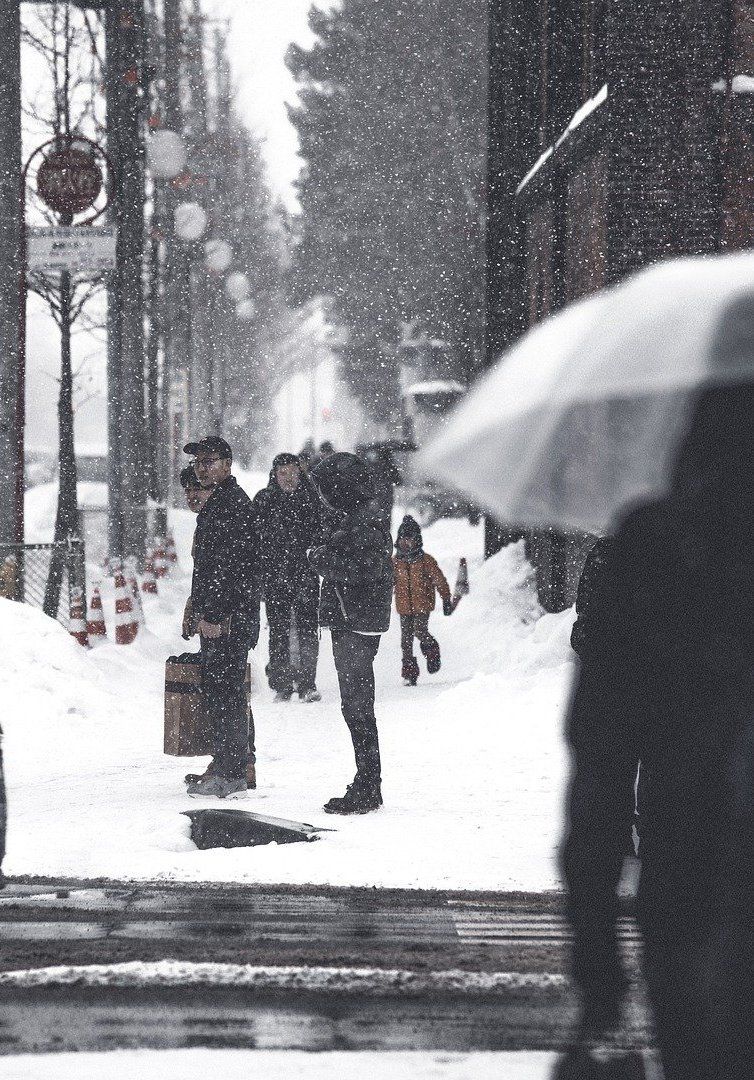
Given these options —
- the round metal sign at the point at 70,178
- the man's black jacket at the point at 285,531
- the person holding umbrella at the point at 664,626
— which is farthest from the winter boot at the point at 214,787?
the round metal sign at the point at 70,178

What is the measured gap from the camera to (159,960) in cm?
507

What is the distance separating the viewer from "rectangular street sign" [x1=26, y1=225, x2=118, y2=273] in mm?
13570

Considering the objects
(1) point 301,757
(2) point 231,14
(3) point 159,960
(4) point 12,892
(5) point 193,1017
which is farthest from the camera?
(2) point 231,14

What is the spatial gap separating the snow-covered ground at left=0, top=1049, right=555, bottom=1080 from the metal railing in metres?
9.57

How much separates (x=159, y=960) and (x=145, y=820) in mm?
Answer: 2384

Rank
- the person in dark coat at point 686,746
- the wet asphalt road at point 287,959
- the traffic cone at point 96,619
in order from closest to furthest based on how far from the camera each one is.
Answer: the person in dark coat at point 686,746 < the wet asphalt road at point 287,959 < the traffic cone at point 96,619

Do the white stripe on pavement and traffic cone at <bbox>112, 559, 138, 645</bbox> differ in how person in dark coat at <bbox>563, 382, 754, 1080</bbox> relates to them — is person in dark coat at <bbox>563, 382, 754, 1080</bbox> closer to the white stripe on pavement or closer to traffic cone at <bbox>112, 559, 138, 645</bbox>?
the white stripe on pavement

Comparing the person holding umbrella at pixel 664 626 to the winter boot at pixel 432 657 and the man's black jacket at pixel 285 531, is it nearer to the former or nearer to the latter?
the man's black jacket at pixel 285 531

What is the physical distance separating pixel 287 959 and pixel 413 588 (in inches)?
325

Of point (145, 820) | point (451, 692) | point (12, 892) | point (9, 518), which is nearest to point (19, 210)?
point (9, 518)

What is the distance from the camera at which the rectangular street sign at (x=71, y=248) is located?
1357cm

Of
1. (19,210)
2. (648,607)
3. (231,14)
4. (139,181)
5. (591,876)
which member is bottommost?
(591,876)

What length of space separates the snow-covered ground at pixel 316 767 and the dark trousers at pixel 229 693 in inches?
11.4

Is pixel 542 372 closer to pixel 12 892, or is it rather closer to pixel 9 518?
pixel 12 892
